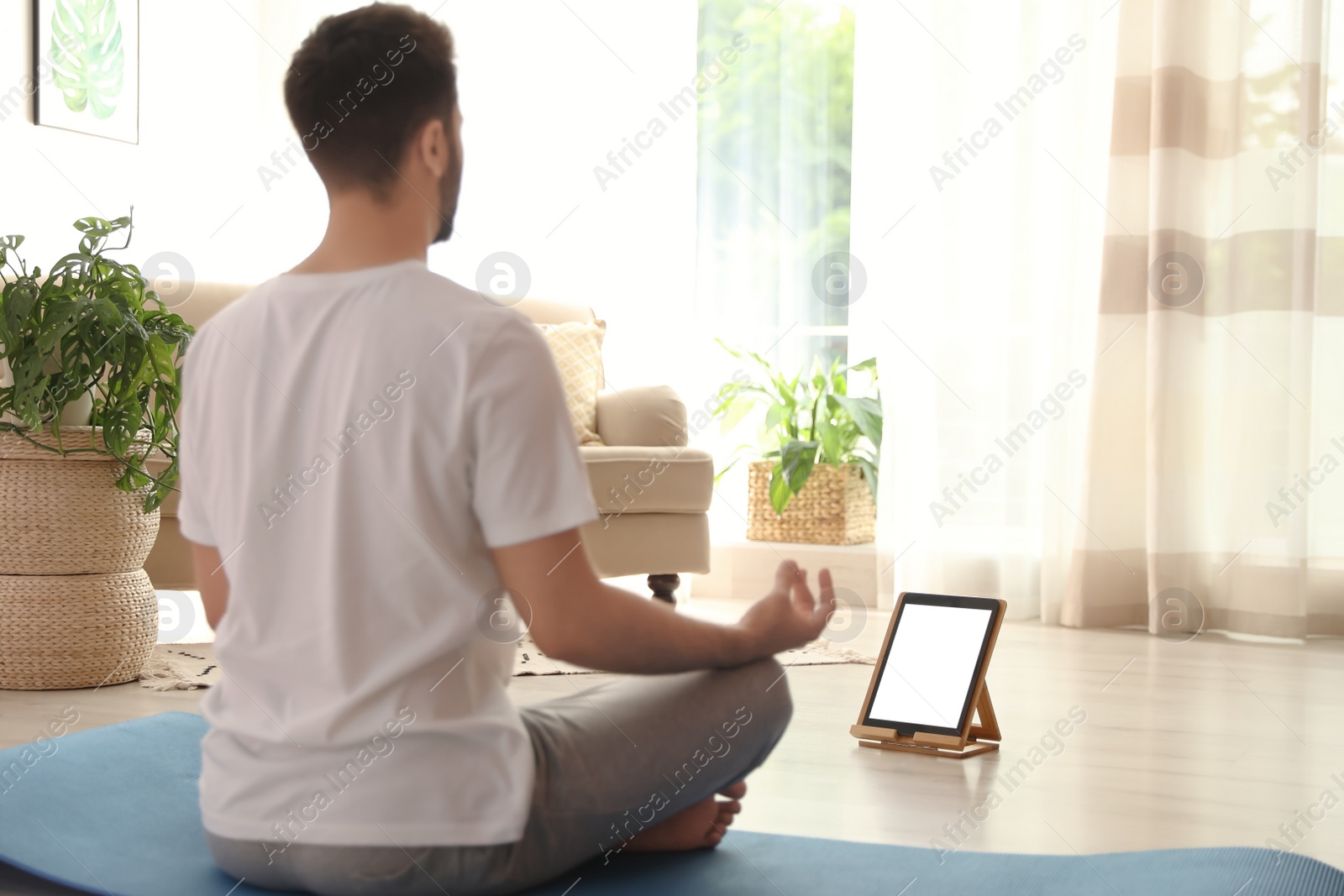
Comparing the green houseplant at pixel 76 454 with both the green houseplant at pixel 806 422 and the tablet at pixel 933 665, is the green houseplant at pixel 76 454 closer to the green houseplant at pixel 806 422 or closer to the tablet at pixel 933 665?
the tablet at pixel 933 665

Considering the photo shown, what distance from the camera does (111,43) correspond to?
3.69 metres

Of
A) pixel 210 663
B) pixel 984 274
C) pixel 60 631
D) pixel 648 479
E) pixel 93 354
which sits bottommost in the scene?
pixel 210 663

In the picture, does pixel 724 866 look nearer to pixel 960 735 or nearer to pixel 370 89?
pixel 960 735

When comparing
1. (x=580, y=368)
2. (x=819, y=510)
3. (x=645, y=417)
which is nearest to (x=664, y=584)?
(x=645, y=417)

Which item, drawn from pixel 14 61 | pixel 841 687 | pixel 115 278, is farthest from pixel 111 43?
pixel 841 687

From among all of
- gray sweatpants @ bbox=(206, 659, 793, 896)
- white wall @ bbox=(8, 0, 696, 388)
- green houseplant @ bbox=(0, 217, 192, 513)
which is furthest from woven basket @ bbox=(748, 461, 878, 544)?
gray sweatpants @ bbox=(206, 659, 793, 896)

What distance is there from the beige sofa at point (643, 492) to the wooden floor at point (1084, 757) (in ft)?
1.88

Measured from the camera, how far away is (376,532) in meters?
1.00

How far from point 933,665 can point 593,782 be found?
1016 mm

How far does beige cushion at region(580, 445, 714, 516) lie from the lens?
10.2 feet

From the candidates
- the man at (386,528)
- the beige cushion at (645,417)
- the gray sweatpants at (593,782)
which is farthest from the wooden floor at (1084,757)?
the beige cushion at (645,417)

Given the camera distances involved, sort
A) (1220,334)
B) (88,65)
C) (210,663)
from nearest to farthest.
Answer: (210,663)
(1220,334)
(88,65)

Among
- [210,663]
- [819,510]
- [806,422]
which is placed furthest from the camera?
[806,422]

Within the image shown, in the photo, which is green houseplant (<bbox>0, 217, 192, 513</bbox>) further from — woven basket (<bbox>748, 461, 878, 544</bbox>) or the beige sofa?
woven basket (<bbox>748, 461, 878, 544</bbox>)
